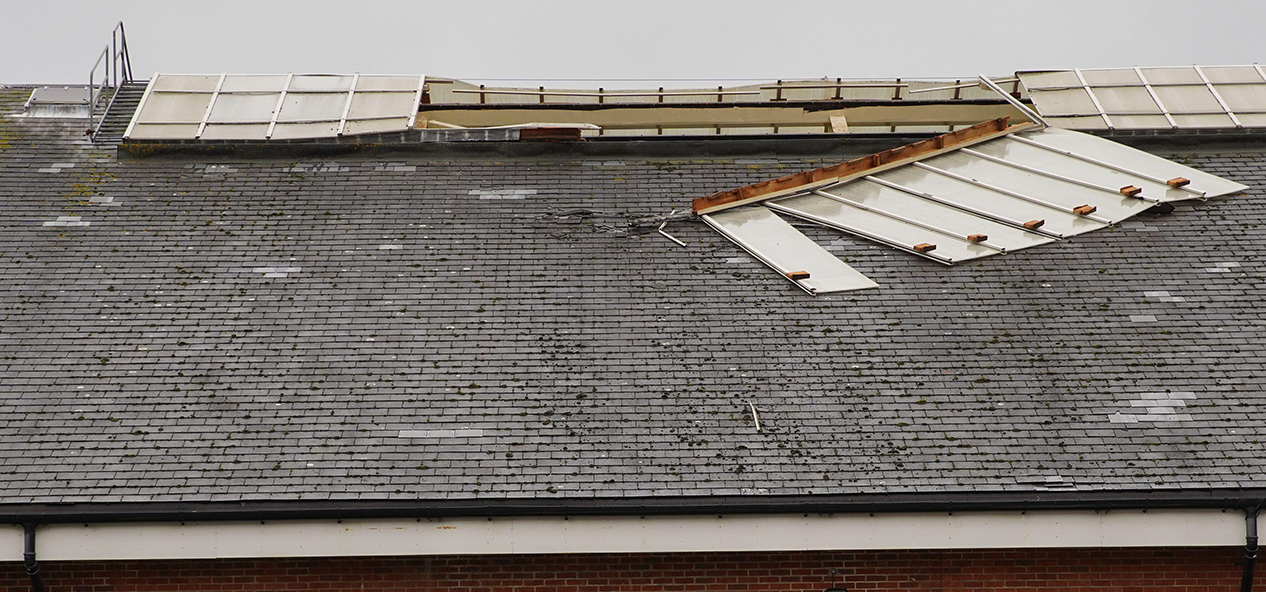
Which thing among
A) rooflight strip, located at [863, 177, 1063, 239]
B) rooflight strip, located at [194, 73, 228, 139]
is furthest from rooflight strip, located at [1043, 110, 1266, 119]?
rooflight strip, located at [194, 73, 228, 139]

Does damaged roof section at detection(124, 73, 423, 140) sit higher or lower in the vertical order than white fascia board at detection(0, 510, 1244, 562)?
higher

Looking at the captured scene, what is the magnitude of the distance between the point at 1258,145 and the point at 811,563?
28.6 feet

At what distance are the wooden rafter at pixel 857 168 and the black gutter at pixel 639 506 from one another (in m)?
4.83

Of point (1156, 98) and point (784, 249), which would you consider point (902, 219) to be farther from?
point (1156, 98)

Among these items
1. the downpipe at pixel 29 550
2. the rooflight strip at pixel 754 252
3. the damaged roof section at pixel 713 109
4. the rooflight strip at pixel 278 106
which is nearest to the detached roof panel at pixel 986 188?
the damaged roof section at pixel 713 109

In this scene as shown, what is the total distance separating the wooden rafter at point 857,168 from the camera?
1287 centimetres

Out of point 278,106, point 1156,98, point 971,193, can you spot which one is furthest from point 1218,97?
point 278,106

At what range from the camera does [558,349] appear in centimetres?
1016

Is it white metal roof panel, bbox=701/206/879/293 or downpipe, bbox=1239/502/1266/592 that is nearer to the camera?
downpipe, bbox=1239/502/1266/592

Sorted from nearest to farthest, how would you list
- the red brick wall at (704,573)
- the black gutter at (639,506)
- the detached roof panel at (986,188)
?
the black gutter at (639,506) < the red brick wall at (704,573) < the detached roof panel at (986,188)

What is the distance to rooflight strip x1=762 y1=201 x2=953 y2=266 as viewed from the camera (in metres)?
11.7

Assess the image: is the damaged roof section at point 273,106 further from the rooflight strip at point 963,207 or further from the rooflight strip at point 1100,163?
the rooflight strip at point 1100,163

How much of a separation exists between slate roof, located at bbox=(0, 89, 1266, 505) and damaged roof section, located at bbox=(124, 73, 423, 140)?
0.92m

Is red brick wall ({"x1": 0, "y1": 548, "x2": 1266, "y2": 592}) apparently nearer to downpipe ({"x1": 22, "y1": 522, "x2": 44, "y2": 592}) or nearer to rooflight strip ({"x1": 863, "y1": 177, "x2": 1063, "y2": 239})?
downpipe ({"x1": 22, "y1": 522, "x2": 44, "y2": 592})
